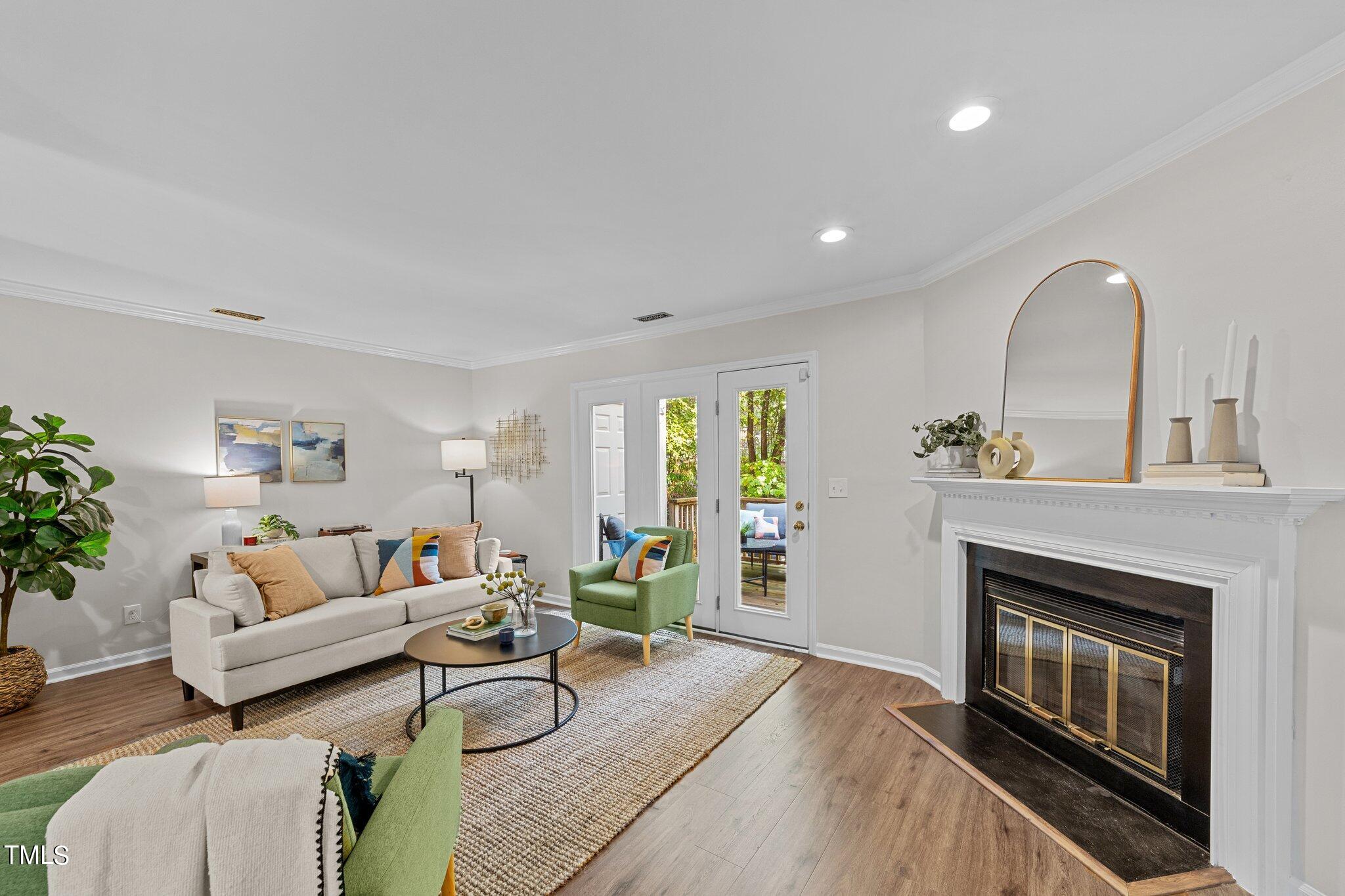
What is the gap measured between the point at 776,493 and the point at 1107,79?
9.31 ft

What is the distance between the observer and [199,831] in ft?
2.97

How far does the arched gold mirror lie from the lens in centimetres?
224

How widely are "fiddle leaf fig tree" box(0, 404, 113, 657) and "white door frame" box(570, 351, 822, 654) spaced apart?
3.02 metres

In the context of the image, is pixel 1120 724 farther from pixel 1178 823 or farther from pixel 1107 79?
pixel 1107 79

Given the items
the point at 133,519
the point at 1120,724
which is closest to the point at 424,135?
the point at 1120,724

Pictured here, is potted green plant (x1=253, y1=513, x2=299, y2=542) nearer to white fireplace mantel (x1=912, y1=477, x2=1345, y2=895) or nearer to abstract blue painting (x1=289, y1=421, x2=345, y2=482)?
abstract blue painting (x1=289, y1=421, x2=345, y2=482)

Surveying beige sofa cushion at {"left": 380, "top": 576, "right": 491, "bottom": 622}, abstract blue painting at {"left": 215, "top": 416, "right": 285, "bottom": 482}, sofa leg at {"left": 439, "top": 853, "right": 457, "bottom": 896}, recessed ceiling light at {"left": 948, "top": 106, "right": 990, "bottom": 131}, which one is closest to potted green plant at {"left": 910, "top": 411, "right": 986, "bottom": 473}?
recessed ceiling light at {"left": 948, "top": 106, "right": 990, "bottom": 131}

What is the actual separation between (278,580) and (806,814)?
121 inches

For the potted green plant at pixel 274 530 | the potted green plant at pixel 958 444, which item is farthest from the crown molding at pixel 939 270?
the potted green plant at pixel 274 530

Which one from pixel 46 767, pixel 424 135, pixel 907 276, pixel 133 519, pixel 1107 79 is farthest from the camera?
pixel 133 519

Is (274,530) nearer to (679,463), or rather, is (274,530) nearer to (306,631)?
(306,631)

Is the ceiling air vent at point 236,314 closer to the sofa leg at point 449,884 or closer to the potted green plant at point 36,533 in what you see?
the potted green plant at point 36,533

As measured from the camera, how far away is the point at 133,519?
3.86 meters

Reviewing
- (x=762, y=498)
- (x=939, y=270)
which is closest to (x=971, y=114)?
(x=939, y=270)
